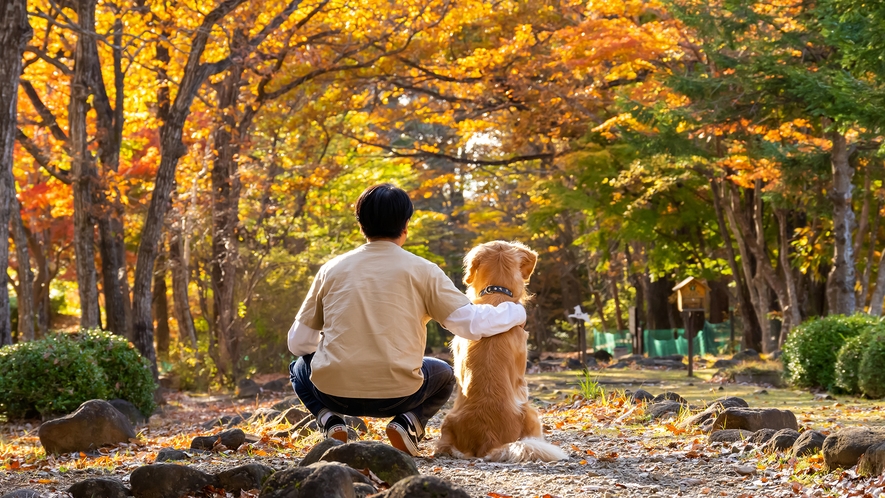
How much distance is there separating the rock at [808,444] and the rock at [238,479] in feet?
9.80

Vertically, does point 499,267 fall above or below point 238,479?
above

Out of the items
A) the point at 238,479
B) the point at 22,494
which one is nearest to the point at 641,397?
the point at 238,479

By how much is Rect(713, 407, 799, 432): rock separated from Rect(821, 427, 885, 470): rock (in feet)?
4.76

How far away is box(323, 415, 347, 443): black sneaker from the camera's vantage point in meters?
4.82

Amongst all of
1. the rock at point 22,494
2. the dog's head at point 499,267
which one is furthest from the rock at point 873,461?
the rock at point 22,494

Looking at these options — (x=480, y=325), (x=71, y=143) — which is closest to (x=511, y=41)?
(x=71, y=143)

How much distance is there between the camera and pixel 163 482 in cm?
406

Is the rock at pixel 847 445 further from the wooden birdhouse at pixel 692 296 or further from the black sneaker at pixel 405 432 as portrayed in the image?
the wooden birdhouse at pixel 692 296

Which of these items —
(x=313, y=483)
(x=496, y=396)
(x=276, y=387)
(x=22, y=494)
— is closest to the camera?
(x=313, y=483)

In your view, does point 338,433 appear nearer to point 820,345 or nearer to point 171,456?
point 171,456

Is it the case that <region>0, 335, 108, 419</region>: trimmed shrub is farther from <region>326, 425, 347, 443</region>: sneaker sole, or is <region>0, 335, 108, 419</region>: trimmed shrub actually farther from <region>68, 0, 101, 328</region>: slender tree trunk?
<region>326, 425, 347, 443</region>: sneaker sole

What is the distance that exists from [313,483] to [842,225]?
Result: 42.5ft

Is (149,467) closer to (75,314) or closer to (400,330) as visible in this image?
(400,330)

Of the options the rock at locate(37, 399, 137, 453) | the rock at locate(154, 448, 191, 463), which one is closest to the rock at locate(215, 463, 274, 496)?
the rock at locate(154, 448, 191, 463)
